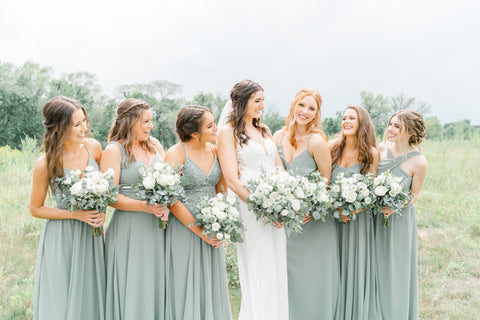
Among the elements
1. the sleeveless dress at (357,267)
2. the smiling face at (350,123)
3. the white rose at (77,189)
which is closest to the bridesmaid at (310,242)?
the sleeveless dress at (357,267)

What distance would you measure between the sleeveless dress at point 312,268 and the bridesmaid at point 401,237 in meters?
0.67

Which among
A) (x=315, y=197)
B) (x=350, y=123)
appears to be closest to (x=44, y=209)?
(x=315, y=197)

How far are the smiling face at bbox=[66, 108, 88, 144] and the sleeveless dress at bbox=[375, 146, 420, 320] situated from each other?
3.90 m

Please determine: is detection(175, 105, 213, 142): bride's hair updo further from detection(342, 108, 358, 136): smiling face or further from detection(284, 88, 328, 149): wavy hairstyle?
detection(342, 108, 358, 136): smiling face

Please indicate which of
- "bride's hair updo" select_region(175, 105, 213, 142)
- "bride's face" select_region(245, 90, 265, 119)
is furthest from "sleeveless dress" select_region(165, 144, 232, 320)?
"bride's face" select_region(245, 90, 265, 119)

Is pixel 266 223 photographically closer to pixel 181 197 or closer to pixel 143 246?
pixel 181 197

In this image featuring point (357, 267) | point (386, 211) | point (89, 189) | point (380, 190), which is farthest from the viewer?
point (357, 267)

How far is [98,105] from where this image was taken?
77.2ft

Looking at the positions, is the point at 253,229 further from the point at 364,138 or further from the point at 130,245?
the point at 364,138

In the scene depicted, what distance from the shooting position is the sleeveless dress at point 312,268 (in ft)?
16.5

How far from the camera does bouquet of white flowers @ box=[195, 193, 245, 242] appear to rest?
399cm

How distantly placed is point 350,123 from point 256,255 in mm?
2104

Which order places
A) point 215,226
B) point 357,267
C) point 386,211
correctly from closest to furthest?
1. point 215,226
2. point 386,211
3. point 357,267

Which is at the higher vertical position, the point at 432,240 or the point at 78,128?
the point at 78,128
